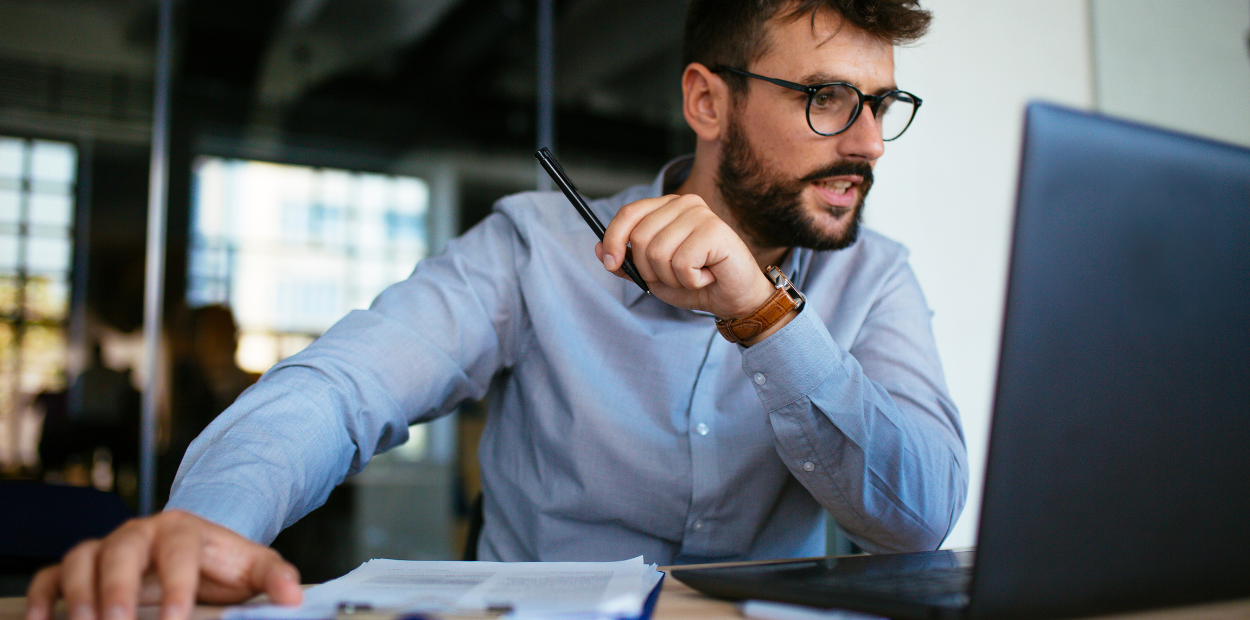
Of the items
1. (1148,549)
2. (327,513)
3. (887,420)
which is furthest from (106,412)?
(1148,549)

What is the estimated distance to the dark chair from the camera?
0.98 m

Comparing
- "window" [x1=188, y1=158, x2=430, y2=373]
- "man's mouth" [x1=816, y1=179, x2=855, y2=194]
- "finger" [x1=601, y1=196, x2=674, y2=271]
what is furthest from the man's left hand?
"window" [x1=188, y1=158, x2=430, y2=373]

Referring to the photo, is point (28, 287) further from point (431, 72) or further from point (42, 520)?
point (42, 520)

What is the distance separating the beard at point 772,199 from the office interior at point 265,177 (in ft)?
12.4

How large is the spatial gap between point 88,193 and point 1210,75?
284 inches

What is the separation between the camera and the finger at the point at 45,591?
0.51m

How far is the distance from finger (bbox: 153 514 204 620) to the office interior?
4.19 metres

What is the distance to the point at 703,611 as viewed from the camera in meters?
0.57

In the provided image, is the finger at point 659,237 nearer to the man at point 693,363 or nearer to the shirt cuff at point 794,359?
the man at point 693,363

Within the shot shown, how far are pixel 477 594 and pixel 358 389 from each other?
1.63ft

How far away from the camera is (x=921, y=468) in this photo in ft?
3.28

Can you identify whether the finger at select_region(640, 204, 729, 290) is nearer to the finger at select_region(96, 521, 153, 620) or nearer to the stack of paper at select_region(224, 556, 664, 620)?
the stack of paper at select_region(224, 556, 664, 620)

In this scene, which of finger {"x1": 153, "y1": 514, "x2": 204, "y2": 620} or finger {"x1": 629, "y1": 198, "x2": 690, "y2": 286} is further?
finger {"x1": 629, "y1": 198, "x2": 690, "y2": 286}

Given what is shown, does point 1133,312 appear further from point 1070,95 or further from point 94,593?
point 1070,95
